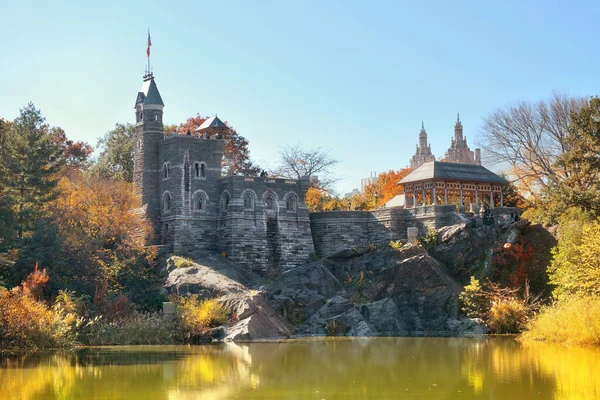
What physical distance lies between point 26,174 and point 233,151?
24.2 metres

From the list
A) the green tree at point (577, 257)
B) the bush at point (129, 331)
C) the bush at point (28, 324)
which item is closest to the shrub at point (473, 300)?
the green tree at point (577, 257)

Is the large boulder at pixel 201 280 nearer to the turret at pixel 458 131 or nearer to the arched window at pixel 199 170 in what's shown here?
the arched window at pixel 199 170

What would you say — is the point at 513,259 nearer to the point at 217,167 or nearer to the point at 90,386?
the point at 217,167

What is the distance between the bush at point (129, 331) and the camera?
118ft

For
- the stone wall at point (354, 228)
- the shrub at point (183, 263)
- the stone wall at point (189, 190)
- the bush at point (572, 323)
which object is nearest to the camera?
the bush at point (572, 323)

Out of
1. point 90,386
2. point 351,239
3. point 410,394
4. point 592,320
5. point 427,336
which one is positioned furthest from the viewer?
point 351,239

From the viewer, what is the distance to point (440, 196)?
5691 centimetres

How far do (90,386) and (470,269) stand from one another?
90.3 ft

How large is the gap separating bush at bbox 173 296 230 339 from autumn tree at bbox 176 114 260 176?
26857 mm

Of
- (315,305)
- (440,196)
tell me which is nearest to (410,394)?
(315,305)

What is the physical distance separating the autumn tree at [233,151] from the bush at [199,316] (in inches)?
1057

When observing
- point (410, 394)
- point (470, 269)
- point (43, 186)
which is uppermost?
point (43, 186)

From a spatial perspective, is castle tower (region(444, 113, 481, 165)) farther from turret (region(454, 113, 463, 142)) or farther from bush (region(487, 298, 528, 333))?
bush (region(487, 298, 528, 333))

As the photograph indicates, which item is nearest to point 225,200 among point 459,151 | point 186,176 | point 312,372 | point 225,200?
point 225,200
